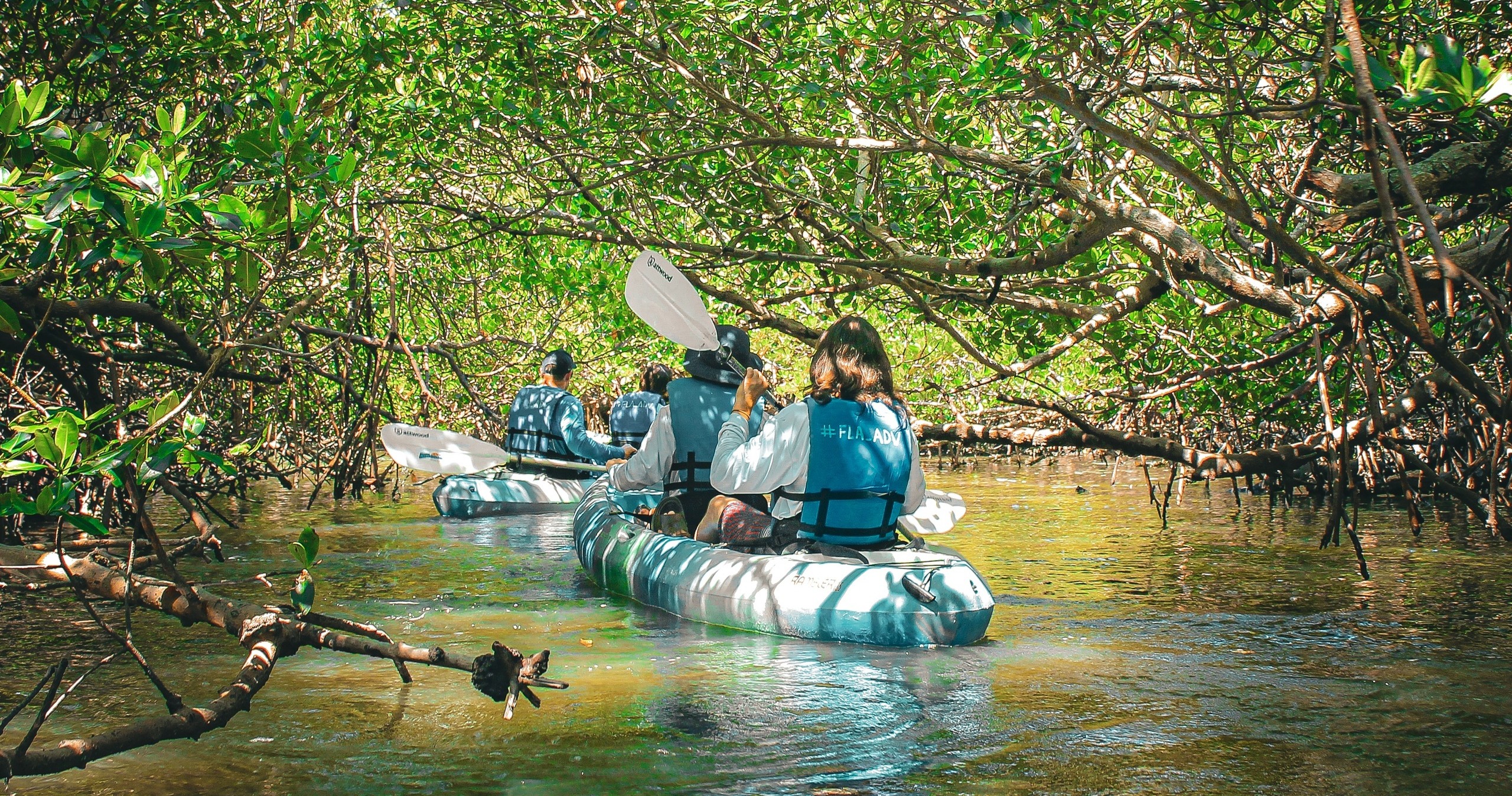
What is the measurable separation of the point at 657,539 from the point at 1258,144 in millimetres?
3692

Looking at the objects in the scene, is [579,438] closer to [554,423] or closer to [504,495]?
[554,423]

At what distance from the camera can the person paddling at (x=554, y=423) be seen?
10.2 m

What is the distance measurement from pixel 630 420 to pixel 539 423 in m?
0.75

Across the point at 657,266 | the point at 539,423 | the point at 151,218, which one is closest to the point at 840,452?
the point at 657,266

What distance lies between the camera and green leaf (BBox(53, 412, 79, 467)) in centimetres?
258

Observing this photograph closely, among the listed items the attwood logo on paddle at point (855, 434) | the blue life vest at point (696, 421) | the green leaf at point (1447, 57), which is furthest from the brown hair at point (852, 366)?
the green leaf at point (1447, 57)

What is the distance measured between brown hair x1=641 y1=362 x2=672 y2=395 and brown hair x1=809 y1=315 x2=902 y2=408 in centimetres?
436

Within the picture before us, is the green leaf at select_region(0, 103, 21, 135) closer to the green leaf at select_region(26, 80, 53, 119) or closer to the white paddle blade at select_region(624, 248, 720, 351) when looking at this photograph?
the green leaf at select_region(26, 80, 53, 119)

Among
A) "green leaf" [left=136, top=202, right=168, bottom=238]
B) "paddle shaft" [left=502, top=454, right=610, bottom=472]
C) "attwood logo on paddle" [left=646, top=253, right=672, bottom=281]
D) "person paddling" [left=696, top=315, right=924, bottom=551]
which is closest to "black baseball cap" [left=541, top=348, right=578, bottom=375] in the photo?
"paddle shaft" [left=502, top=454, right=610, bottom=472]

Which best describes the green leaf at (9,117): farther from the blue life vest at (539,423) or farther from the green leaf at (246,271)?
the blue life vest at (539,423)

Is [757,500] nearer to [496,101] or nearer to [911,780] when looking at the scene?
[496,101]

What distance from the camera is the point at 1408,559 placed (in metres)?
7.73

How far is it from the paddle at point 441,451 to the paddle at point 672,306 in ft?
3.25

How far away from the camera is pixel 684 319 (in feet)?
20.4
